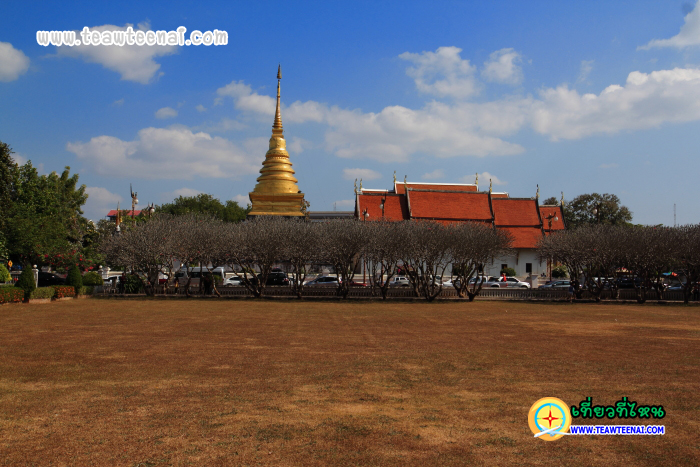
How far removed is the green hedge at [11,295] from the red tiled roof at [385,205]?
3091 centimetres

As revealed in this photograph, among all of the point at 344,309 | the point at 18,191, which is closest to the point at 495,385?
the point at 344,309

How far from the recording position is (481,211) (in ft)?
171

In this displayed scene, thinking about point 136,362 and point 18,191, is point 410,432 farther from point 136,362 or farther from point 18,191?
point 18,191

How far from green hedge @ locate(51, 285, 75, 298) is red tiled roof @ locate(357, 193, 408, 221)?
90.2ft

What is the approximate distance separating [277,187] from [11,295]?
31.8 m

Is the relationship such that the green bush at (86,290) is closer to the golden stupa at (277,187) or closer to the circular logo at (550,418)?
the golden stupa at (277,187)

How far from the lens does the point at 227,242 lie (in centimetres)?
3053

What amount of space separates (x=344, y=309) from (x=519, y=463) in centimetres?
1903

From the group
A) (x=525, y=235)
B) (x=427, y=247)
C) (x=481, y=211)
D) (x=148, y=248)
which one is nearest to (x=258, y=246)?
(x=148, y=248)

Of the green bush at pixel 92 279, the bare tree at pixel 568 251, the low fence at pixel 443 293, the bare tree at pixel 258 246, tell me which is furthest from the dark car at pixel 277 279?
the bare tree at pixel 568 251

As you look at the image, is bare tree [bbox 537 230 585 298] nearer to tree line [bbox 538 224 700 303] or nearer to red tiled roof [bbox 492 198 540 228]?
tree line [bbox 538 224 700 303]

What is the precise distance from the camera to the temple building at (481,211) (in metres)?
51.0

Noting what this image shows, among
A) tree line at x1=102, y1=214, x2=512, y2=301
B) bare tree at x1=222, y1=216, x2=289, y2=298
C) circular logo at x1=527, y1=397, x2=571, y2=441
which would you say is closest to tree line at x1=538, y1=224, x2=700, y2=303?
tree line at x1=102, y1=214, x2=512, y2=301

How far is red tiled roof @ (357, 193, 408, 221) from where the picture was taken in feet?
167
